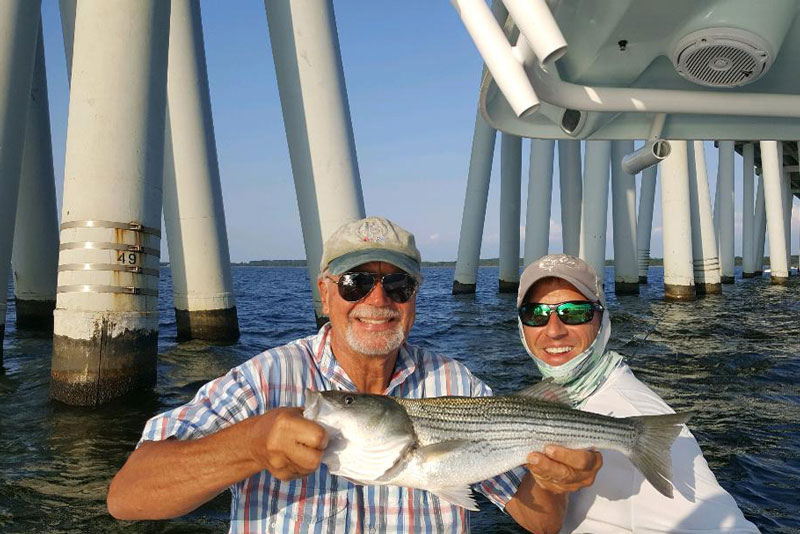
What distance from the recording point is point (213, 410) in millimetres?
3445

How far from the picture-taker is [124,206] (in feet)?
39.8

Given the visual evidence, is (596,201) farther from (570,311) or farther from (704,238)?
(570,311)

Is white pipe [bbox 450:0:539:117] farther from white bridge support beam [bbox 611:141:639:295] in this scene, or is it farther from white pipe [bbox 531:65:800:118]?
white bridge support beam [bbox 611:141:639:295]

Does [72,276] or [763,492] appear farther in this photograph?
[72,276]

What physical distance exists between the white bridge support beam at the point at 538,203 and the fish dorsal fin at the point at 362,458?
37.7 metres

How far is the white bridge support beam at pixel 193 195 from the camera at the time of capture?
19.4 metres

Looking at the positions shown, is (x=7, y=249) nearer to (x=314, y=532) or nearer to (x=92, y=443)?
(x=92, y=443)

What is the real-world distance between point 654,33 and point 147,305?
1029 centimetres

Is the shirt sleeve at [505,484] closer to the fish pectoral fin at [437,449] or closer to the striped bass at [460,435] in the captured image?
the striped bass at [460,435]

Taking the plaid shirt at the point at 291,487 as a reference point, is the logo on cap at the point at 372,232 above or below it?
above

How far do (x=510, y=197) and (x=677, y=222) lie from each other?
39.2 feet

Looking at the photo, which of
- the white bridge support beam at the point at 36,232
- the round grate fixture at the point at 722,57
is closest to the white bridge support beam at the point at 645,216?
the white bridge support beam at the point at 36,232

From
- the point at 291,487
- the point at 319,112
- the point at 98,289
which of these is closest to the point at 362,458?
the point at 291,487

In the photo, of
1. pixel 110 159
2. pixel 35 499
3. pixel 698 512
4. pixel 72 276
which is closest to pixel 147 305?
pixel 72 276
